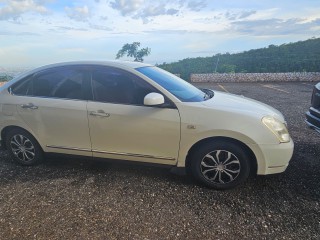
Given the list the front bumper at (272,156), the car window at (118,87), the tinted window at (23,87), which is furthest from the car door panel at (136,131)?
the tinted window at (23,87)

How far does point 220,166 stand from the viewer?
361cm

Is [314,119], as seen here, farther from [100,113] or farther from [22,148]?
[22,148]

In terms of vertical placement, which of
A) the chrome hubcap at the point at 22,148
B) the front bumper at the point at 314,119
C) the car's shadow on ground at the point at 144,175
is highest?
the front bumper at the point at 314,119

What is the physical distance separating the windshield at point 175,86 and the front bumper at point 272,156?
106 cm

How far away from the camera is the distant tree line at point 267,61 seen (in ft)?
64.0

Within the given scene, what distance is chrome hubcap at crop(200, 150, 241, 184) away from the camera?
11.7 feet

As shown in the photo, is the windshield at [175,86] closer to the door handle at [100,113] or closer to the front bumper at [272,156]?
the door handle at [100,113]

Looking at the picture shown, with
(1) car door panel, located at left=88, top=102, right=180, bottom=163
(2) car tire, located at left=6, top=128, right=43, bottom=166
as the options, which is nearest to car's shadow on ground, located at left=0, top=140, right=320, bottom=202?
(2) car tire, located at left=6, top=128, right=43, bottom=166

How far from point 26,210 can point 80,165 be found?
133cm

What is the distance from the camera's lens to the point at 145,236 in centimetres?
281

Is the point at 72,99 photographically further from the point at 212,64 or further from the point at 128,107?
the point at 212,64

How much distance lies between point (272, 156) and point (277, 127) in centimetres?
38

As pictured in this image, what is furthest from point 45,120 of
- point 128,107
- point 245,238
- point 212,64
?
point 212,64

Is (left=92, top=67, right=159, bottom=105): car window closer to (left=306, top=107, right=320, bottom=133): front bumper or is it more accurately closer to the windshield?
the windshield
